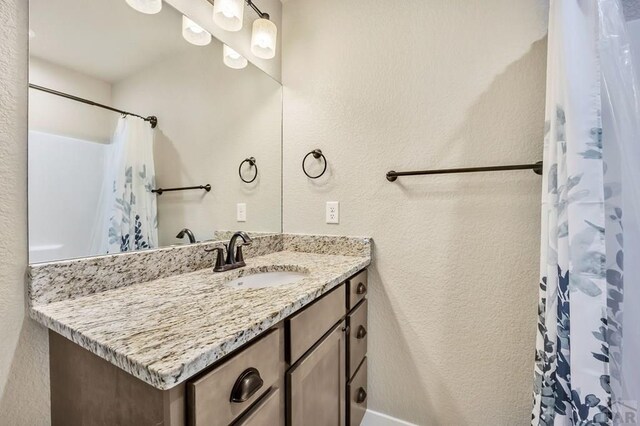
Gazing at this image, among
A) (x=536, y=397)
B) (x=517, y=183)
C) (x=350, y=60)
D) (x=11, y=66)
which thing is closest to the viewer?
(x=11, y=66)

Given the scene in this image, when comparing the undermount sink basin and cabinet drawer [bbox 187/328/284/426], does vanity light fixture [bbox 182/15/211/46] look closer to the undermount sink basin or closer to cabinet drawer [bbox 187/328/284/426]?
the undermount sink basin

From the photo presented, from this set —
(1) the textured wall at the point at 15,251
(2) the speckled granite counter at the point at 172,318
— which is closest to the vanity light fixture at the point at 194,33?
(1) the textured wall at the point at 15,251

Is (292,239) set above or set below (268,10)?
below

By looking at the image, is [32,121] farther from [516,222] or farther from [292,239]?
[516,222]

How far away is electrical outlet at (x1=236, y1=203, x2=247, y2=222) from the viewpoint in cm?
151

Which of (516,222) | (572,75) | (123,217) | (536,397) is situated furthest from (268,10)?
(536,397)

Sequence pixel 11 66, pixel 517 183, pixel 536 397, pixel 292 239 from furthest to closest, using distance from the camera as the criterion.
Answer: pixel 292 239, pixel 517 183, pixel 536 397, pixel 11 66

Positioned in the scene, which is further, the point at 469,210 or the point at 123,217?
the point at 469,210

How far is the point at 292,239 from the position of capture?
1678mm

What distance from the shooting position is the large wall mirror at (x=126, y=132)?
78 centimetres

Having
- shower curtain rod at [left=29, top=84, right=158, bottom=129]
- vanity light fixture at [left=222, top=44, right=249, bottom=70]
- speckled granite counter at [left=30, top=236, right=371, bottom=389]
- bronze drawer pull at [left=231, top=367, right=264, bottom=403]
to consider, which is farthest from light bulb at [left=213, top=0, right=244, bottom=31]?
bronze drawer pull at [left=231, top=367, right=264, bottom=403]

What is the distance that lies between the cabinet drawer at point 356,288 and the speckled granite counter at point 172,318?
0.17 metres

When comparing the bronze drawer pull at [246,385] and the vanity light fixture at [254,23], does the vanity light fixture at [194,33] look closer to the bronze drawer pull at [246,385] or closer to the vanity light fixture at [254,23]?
the vanity light fixture at [254,23]

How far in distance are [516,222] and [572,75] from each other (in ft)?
1.94
